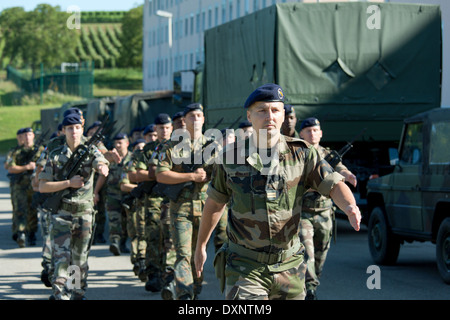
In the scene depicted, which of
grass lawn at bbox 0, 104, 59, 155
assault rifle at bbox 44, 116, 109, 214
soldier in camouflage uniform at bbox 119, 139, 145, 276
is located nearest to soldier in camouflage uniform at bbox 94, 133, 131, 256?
soldier in camouflage uniform at bbox 119, 139, 145, 276

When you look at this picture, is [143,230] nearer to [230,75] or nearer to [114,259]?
[114,259]

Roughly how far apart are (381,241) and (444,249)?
1.87m

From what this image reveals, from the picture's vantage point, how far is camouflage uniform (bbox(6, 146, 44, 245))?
53.5ft

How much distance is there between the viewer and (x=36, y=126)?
37688mm

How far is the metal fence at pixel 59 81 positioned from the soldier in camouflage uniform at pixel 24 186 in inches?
1887

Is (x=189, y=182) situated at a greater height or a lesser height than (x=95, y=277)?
greater

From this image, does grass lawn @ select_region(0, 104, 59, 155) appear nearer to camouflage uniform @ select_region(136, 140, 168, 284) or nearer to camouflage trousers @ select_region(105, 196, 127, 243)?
camouflage trousers @ select_region(105, 196, 127, 243)

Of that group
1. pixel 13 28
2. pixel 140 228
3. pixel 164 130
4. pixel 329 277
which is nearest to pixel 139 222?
pixel 140 228

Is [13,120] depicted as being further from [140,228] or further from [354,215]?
[354,215]

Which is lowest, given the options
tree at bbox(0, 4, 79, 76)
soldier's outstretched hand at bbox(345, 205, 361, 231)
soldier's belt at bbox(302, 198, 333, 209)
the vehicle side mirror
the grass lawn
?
the grass lawn

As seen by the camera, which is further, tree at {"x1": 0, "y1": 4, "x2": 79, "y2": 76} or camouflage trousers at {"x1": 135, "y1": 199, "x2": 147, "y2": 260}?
tree at {"x1": 0, "y1": 4, "x2": 79, "y2": 76}

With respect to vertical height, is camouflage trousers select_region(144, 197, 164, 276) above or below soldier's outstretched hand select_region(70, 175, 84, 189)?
below

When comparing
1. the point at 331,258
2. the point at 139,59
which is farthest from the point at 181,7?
the point at 331,258

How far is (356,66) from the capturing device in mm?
16172
